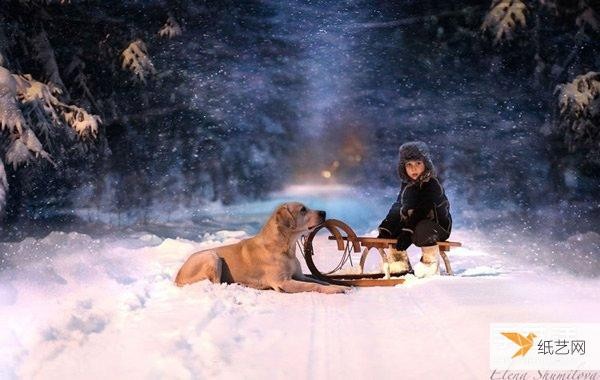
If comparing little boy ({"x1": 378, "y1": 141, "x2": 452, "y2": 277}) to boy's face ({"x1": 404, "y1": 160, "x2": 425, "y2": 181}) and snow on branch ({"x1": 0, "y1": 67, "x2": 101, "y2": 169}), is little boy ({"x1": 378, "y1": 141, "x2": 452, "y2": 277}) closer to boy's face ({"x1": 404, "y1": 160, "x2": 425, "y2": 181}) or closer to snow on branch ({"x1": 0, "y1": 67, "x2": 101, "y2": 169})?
boy's face ({"x1": 404, "y1": 160, "x2": 425, "y2": 181})

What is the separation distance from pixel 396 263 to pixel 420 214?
552mm

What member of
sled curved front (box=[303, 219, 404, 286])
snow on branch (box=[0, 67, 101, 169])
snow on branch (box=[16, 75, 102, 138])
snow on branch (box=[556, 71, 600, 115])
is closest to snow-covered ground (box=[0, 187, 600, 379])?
sled curved front (box=[303, 219, 404, 286])

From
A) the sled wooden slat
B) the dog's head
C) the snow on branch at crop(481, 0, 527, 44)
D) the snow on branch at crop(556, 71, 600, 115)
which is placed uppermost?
the snow on branch at crop(481, 0, 527, 44)

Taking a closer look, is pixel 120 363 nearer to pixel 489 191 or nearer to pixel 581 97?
pixel 581 97

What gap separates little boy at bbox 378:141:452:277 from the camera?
514cm

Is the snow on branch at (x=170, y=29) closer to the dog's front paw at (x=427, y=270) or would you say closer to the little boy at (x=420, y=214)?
the little boy at (x=420, y=214)

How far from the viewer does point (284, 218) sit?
15.6 ft

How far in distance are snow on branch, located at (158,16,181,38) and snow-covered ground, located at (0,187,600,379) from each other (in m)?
8.28

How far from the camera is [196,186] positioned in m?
13.5

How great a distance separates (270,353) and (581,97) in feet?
26.9

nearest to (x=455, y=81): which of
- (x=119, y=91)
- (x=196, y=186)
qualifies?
(x=196, y=186)

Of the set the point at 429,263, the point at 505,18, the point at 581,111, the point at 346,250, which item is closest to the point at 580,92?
the point at 581,111

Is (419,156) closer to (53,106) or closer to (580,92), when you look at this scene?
(580,92)

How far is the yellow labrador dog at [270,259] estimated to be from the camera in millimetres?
4559
